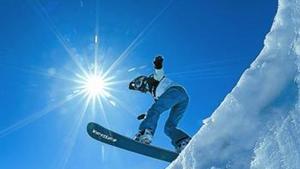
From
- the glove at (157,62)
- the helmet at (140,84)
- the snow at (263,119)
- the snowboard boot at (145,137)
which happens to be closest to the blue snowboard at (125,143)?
the snowboard boot at (145,137)

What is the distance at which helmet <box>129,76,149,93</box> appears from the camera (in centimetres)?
877

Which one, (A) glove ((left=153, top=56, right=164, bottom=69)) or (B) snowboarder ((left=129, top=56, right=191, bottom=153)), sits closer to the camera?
(B) snowboarder ((left=129, top=56, right=191, bottom=153))

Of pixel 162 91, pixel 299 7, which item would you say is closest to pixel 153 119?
pixel 162 91

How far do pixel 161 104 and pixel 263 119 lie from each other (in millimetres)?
6582

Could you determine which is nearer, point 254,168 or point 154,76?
point 254,168

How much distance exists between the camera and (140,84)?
884cm

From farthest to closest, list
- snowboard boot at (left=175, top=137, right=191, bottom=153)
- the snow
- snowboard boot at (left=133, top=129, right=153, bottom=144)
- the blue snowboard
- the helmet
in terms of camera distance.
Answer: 1. the helmet
2. snowboard boot at (left=175, top=137, right=191, bottom=153)
3. the blue snowboard
4. snowboard boot at (left=133, top=129, right=153, bottom=144)
5. the snow

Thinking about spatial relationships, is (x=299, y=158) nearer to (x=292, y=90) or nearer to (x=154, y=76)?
(x=292, y=90)

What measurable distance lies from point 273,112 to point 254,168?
9.0 inches

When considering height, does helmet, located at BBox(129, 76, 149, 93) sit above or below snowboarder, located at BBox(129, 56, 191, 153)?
above

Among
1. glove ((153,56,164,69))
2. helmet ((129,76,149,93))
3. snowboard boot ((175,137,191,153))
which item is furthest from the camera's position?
helmet ((129,76,149,93))

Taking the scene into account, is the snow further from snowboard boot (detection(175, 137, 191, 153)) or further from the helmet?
the helmet

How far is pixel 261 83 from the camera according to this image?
158 centimetres

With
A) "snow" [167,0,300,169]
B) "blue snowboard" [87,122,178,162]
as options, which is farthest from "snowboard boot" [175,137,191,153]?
"snow" [167,0,300,169]
